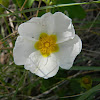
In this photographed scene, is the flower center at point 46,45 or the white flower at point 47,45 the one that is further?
the flower center at point 46,45

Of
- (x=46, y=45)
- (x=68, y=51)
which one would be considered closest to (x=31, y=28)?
(x=46, y=45)

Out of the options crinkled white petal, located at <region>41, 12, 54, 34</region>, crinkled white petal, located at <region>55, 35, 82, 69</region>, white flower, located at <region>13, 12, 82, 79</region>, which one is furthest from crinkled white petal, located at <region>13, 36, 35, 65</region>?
crinkled white petal, located at <region>55, 35, 82, 69</region>

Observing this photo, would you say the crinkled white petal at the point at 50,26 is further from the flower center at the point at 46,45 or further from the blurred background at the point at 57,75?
the blurred background at the point at 57,75

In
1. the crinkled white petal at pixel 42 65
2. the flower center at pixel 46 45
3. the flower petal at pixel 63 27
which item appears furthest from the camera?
the flower center at pixel 46 45

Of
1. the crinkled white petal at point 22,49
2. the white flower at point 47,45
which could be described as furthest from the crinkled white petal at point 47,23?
the crinkled white petal at point 22,49

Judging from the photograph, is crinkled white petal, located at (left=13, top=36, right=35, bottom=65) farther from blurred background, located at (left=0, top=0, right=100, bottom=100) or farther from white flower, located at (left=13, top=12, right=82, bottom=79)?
blurred background, located at (left=0, top=0, right=100, bottom=100)

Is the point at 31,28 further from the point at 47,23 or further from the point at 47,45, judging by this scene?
the point at 47,45

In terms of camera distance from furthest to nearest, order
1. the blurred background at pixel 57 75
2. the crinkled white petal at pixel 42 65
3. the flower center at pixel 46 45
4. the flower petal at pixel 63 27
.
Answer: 1. the blurred background at pixel 57 75
2. the flower center at pixel 46 45
3. the crinkled white petal at pixel 42 65
4. the flower petal at pixel 63 27

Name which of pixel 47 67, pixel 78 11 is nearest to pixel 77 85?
pixel 47 67
